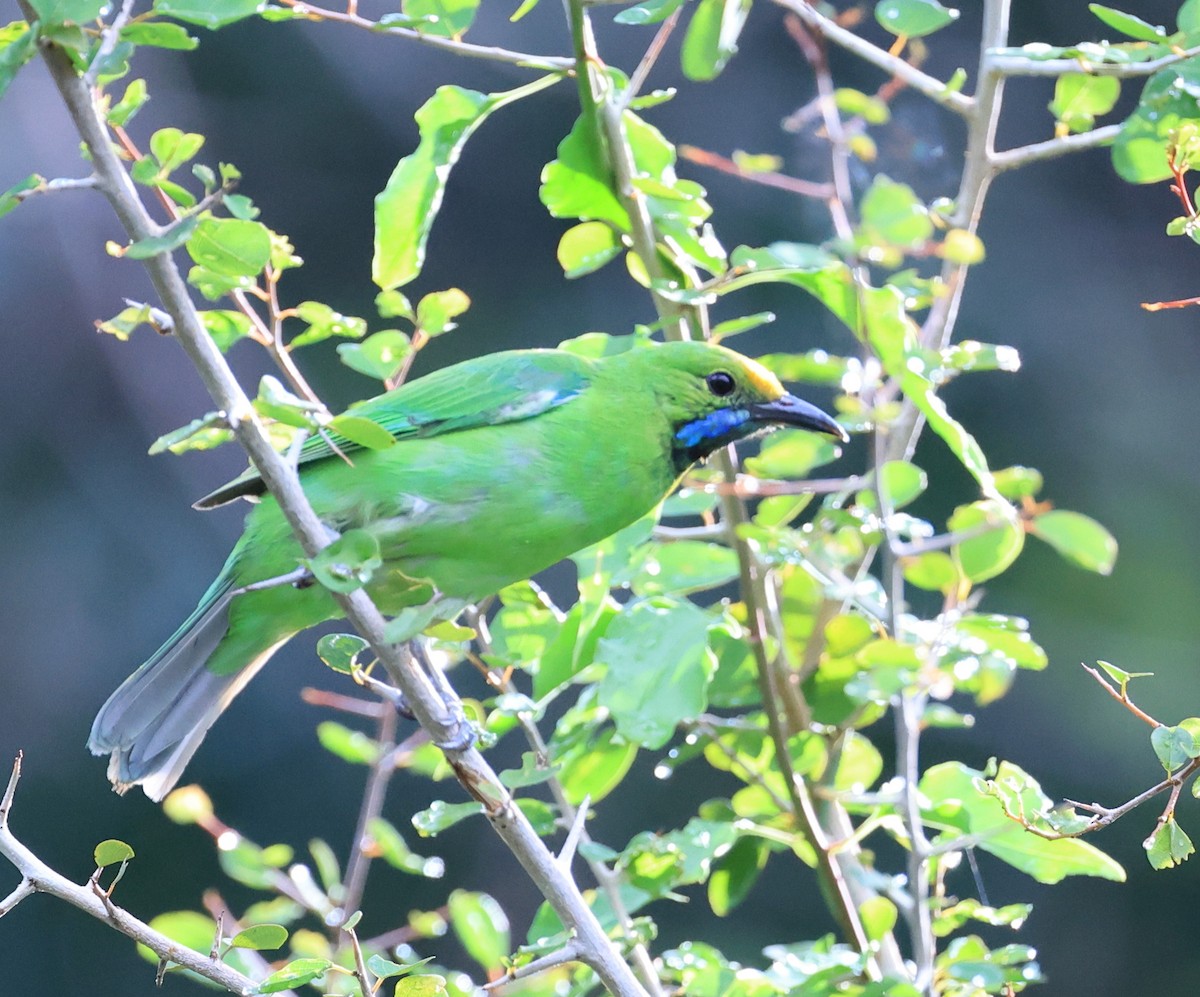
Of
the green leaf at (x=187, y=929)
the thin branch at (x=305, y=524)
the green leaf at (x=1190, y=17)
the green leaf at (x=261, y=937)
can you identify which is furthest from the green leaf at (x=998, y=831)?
the green leaf at (x=187, y=929)

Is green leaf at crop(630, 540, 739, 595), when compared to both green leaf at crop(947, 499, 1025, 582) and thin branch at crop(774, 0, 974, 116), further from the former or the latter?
thin branch at crop(774, 0, 974, 116)

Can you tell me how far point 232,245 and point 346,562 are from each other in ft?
1.26

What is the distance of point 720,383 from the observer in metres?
2.87

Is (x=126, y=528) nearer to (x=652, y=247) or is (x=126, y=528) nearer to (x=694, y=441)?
(x=694, y=441)

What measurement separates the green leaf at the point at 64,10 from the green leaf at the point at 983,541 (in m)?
1.37

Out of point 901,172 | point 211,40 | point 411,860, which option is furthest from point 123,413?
point 411,860

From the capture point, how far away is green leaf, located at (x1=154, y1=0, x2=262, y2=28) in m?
1.55

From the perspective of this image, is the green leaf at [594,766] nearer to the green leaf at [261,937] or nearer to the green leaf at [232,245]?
the green leaf at [261,937]

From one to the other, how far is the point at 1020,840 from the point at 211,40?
5.31 m

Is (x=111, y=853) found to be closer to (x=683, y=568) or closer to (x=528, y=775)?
(x=528, y=775)

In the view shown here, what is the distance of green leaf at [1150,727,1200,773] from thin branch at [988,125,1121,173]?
86cm

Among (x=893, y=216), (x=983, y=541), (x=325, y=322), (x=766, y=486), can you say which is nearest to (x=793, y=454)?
(x=766, y=486)

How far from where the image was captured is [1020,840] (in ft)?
6.56

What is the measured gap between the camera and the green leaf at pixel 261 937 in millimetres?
1522
